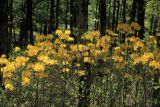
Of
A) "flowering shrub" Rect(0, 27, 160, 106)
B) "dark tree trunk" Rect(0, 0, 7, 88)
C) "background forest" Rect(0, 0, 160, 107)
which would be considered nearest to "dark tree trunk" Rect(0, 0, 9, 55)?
"dark tree trunk" Rect(0, 0, 7, 88)

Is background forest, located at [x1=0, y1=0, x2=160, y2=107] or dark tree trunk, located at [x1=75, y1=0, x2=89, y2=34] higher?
dark tree trunk, located at [x1=75, y1=0, x2=89, y2=34]

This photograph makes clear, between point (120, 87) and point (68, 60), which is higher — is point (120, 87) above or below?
below

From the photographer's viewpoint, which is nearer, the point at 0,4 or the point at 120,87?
the point at 120,87

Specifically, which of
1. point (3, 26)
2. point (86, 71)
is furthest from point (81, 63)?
point (3, 26)

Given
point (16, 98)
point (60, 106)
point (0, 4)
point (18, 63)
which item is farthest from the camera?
point (0, 4)

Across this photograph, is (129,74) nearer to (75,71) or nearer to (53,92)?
(75,71)

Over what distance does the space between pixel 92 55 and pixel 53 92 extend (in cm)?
134

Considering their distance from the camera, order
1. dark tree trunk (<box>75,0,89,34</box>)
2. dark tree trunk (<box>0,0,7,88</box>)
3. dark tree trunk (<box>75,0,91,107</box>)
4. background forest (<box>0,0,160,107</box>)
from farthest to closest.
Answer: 1. dark tree trunk (<box>0,0,7,88</box>)
2. dark tree trunk (<box>75,0,89,34</box>)
3. dark tree trunk (<box>75,0,91,107</box>)
4. background forest (<box>0,0,160,107</box>)

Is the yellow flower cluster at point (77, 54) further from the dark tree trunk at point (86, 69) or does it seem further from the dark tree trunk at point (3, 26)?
the dark tree trunk at point (3, 26)

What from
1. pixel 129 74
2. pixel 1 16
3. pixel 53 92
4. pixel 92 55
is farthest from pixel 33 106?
pixel 1 16

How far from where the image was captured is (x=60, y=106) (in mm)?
8016

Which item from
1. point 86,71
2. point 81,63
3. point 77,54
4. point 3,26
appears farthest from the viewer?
point 3,26

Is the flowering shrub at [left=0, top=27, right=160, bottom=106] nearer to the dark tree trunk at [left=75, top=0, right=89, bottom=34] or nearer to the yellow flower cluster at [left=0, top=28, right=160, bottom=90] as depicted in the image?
the yellow flower cluster at [left=0, top=28, right=160, bottom=90]

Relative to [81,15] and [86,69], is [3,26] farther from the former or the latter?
[86,69]
